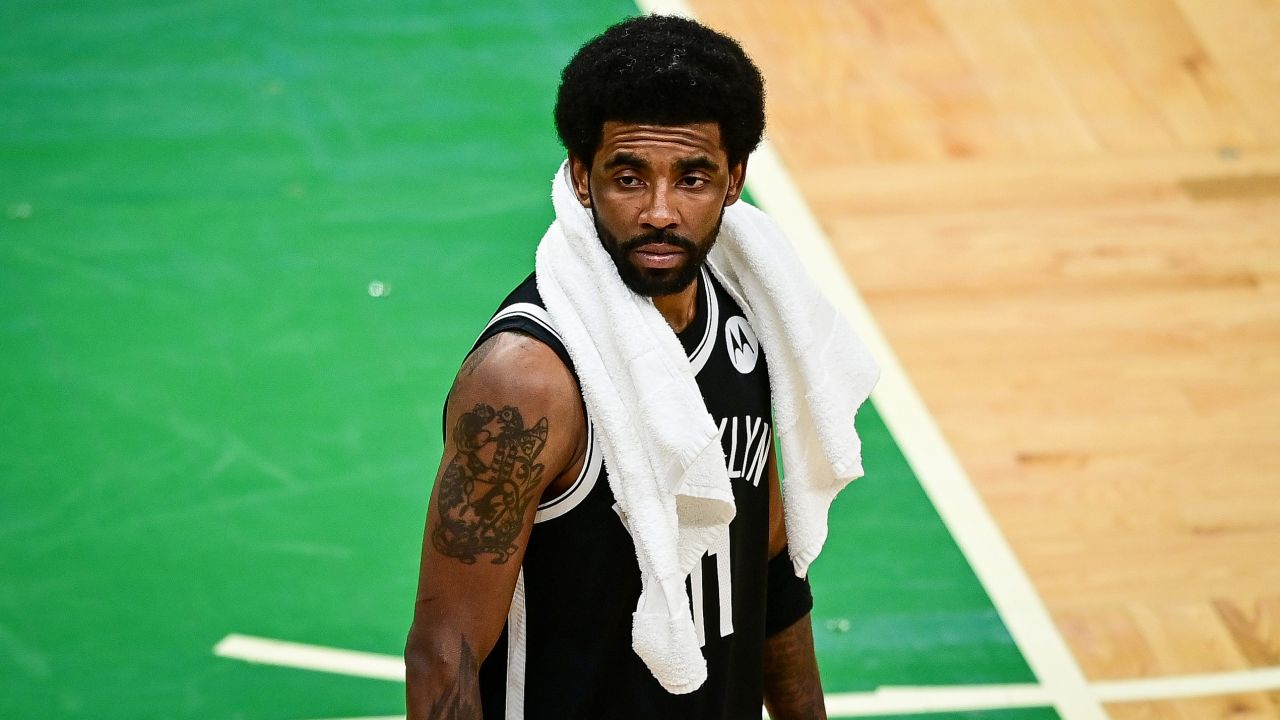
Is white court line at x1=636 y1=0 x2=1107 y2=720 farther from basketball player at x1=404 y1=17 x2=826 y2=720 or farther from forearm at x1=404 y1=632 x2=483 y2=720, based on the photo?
forearm at x1=404 y1=632 x2=483 y2=720

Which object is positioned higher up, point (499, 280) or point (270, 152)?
point (270, 152)

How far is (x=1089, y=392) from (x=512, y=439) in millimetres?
3384

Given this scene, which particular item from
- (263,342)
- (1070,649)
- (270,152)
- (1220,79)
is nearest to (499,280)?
(263,342)

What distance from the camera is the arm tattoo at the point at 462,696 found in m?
2.14

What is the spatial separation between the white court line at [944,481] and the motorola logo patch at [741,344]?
1.88 metres

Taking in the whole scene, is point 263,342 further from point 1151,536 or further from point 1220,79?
point 1220,79

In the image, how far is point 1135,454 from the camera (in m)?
4.85

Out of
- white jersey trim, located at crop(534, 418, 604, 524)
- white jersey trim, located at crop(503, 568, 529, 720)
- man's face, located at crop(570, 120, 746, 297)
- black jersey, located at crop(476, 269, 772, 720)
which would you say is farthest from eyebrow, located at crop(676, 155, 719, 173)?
white jersey trim, located at crop(503, 568, 529, 720)

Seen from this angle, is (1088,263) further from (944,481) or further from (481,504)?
(481,504)

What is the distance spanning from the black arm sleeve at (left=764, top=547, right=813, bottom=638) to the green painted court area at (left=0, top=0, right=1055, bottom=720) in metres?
1.33

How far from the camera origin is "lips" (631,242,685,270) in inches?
88.0

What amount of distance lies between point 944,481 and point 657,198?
A: 8.95ft

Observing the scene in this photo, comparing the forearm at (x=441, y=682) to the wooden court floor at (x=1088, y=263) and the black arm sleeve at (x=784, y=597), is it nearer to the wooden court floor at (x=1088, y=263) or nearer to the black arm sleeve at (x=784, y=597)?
the black arm sleeve at (x=784, y=597)

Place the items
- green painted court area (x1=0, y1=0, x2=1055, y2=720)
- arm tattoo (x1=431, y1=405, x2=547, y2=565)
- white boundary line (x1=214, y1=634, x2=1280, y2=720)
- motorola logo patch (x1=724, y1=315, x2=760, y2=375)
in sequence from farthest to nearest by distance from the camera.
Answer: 1. green painted court area (x1=0, y1=0, x2=1055, y2=720)
2. white boundary line (x1=214, y1=634, x2=1280, y2=720)
3. motorola logo patch (x1=724, y1=315, x2=760, y2=375)
4. arm tattoo (x1=431, y1=405, x2=547, y2=565)
